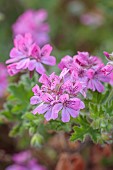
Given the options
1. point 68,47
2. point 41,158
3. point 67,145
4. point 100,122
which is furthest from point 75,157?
point 68,47

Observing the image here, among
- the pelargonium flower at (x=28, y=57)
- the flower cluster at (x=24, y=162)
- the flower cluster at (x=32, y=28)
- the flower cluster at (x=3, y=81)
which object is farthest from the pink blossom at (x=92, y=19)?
the pelargonium flower at (x=28, y=57)

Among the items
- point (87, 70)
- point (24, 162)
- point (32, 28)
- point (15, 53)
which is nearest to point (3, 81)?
point (24, 162)

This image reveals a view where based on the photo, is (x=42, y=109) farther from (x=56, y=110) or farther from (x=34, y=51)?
(x=34, y=51)

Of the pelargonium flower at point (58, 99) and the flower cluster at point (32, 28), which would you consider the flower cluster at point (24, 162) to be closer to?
the flower cluster at point (32, 28)

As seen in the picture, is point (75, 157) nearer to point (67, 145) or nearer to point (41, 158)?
point (67, 145)

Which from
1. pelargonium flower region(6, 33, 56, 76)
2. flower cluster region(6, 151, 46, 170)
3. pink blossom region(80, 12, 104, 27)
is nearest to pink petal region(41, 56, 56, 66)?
pelargonium flower region(6, 33, 56, 76)

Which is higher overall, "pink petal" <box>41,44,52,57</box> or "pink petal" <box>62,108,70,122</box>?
"pink petal" <box>41,44,52,57</box>

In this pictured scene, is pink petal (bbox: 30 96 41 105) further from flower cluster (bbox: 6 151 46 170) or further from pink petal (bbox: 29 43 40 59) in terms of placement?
flower cluster (bbox: 6 151 46 170)
